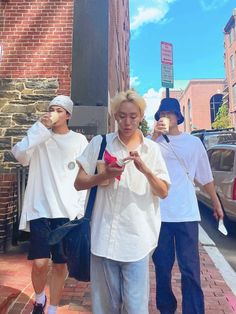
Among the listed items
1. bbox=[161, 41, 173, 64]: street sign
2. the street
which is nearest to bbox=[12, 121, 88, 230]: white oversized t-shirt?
the street

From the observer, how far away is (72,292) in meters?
3.68

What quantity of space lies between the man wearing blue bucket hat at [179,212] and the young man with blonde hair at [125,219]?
75cm

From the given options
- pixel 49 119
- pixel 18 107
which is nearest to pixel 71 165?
pixel 49 119

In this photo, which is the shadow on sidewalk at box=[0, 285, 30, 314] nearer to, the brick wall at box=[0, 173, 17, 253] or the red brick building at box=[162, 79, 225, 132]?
the brick wall at box=[0, 173, 17, 253]

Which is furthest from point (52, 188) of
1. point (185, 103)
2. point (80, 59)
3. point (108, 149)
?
point (185, 103)

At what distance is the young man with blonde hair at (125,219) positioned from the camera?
1.98m

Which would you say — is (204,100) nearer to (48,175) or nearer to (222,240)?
(222,240)

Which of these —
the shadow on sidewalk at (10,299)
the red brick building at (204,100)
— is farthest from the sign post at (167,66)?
the red brick building at (204,100)

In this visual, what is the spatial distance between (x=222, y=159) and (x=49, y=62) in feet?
14.2

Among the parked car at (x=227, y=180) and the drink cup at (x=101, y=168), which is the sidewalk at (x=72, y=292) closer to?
the drink cup at (x=101, y=168)

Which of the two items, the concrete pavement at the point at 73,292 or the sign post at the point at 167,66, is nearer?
the concrete pavement at the point at 73,292

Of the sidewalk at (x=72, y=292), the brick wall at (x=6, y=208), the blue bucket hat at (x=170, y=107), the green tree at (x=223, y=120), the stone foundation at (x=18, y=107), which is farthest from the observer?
the green tree at (x=223, y=120)

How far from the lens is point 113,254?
6.43ft

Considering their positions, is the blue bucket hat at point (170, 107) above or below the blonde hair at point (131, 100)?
above
